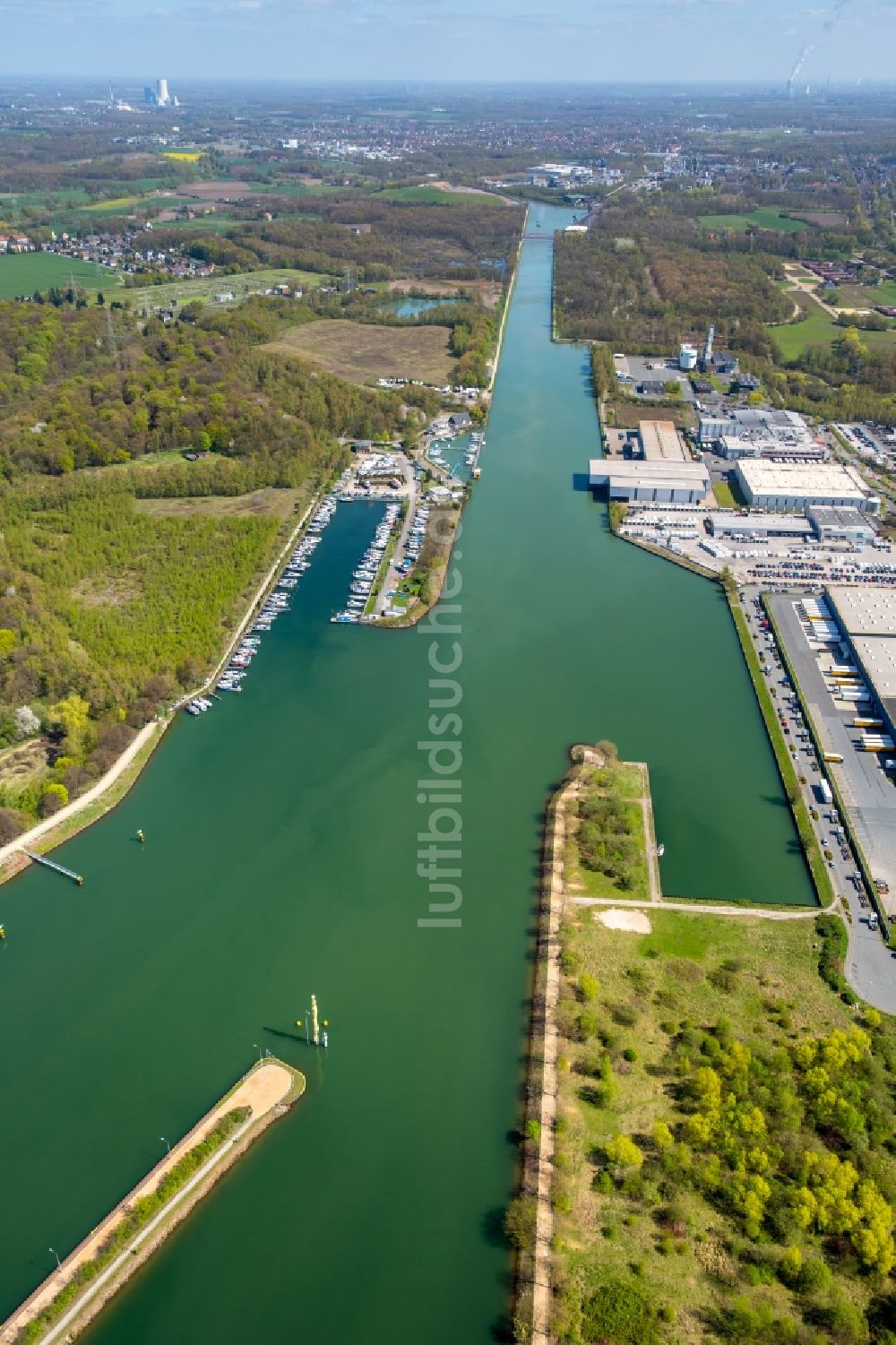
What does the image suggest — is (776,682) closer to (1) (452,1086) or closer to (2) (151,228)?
(1) (452,1086)

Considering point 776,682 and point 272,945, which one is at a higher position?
point 776,682

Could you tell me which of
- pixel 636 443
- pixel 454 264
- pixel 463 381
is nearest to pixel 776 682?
pixel 636 443

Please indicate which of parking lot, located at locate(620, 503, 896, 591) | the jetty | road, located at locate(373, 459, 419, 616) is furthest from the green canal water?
parking lot, located at locate(620, 503, 896, 591)

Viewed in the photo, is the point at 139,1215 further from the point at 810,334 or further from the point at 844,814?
the point at 810,334

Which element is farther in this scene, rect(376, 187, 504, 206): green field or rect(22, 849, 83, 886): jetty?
rect(376, 187, 504, 206): green field

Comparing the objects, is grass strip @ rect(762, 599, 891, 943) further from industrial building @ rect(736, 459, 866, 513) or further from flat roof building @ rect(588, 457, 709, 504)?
flat roof building @ rect(588, 457, 709, 504)

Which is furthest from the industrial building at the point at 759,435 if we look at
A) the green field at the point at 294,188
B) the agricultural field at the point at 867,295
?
the green field at the point at 294,188

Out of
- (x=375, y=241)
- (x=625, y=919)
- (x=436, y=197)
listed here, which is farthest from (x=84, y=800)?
(x=436, y=197)
